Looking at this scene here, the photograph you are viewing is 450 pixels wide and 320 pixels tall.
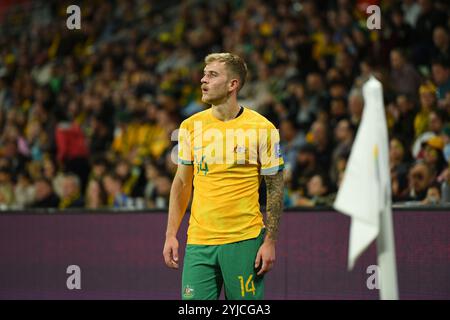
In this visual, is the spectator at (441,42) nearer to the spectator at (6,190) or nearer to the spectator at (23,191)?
the spectator at (23,191)

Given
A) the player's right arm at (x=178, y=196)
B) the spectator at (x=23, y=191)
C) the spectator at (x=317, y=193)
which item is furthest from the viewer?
the spectator at (x=23, y=191)

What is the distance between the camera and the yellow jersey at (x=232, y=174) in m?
5.36

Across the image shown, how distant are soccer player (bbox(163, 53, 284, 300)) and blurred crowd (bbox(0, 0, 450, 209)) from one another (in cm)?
283

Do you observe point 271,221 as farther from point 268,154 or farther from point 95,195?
point 95,195

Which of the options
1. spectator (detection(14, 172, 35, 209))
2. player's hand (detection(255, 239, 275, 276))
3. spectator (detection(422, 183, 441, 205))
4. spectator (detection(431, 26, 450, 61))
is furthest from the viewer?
spectator (detection(14, 172, 35, 209))

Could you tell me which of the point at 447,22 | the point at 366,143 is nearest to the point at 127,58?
the point at 447,22

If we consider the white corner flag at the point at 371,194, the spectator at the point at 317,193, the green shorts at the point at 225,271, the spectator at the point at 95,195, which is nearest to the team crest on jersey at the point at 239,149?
the green shorts at the point at 225,271

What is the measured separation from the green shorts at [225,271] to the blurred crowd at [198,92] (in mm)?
2923

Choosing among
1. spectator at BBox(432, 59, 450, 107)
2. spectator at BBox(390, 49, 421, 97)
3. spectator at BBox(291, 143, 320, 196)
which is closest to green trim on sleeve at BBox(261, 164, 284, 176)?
spectator at BBox(291, 143, 320, 196)

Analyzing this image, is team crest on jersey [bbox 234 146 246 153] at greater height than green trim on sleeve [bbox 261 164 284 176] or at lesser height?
greater

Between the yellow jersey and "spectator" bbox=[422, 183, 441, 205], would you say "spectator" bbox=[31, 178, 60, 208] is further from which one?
the yellow jersey

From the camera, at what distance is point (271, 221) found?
210 inches

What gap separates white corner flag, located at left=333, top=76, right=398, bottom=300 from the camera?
3.84 m
